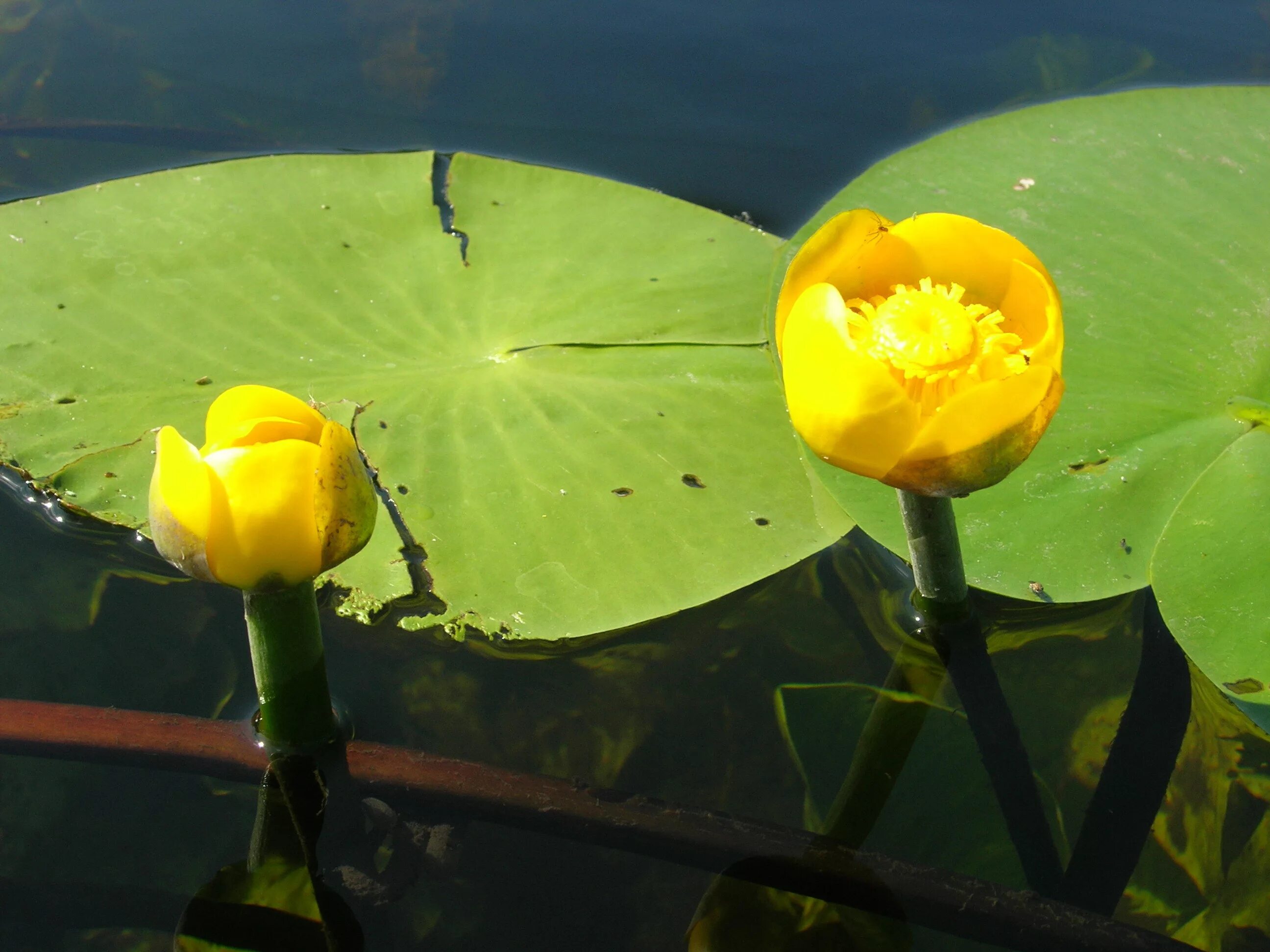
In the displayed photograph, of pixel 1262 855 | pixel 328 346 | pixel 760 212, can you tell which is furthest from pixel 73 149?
pixel 1262 855

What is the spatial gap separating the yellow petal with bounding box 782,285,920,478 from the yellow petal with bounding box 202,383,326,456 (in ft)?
1.75

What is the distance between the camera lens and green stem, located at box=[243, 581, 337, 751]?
1.22 metres


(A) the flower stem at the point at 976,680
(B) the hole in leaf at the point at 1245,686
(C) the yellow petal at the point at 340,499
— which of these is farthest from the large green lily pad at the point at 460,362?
(B) the hole in leaf at the point at 1245,686

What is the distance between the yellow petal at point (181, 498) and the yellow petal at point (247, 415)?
4 cm

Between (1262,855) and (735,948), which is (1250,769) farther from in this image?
(735,948)

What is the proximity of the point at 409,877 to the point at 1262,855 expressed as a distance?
3.96 ft

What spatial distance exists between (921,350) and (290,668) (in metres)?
0.85

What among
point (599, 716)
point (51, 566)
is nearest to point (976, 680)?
point (599, 716)

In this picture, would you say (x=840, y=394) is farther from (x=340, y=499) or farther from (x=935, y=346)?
(x=340, y=499)

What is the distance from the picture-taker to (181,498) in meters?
1.07

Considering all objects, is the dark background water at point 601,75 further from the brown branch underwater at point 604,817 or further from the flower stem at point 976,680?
the brown branch underwater at point 604,817

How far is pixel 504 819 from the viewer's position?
1.32 metres

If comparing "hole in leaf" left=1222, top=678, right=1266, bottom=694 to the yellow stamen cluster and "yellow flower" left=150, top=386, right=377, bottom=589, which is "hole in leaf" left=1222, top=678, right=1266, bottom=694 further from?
"yellow flower" left=150, top=386, right=377, bottom=589

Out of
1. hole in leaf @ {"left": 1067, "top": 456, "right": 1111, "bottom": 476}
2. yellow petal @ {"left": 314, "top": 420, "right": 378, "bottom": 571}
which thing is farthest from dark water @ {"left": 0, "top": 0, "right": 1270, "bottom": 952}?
yellow petal @ {"left": 314, "top": 420, "right": 378, "bottom": 571}
